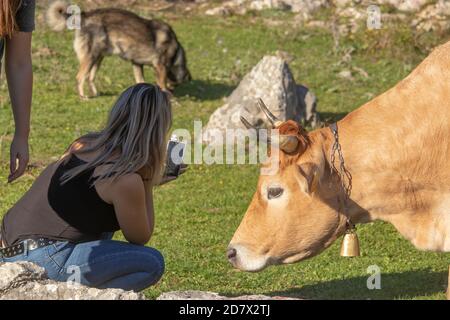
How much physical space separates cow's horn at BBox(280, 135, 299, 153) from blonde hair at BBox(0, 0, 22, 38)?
5.20ft

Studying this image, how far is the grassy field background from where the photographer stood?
7934 mm

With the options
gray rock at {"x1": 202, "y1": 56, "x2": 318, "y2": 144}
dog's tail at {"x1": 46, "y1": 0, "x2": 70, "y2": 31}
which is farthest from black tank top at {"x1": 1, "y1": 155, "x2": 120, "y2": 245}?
dog's tail at {"x1": 46, "y1": 0, "x2": 70, "y2": 31}

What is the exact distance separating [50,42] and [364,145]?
11.2 meters

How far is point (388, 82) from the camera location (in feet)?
52.0

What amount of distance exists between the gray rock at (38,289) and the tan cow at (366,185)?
1.52 m

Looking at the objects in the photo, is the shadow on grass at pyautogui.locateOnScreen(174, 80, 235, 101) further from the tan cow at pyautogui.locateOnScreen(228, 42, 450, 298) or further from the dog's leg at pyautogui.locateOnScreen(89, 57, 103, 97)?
the tan cow at pyautogui.locateOnScreen(228, 42, 450, 298)

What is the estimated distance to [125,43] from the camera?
15438 mm

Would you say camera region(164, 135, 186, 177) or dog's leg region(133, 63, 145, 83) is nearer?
camera region(164, 135, 186, 177)

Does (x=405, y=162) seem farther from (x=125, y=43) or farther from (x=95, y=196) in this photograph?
(x=125, y=43)

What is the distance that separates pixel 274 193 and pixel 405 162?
2.53ft

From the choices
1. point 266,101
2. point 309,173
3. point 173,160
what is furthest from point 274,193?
point 266,101

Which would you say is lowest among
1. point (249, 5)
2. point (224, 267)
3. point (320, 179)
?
point (249, 5)
